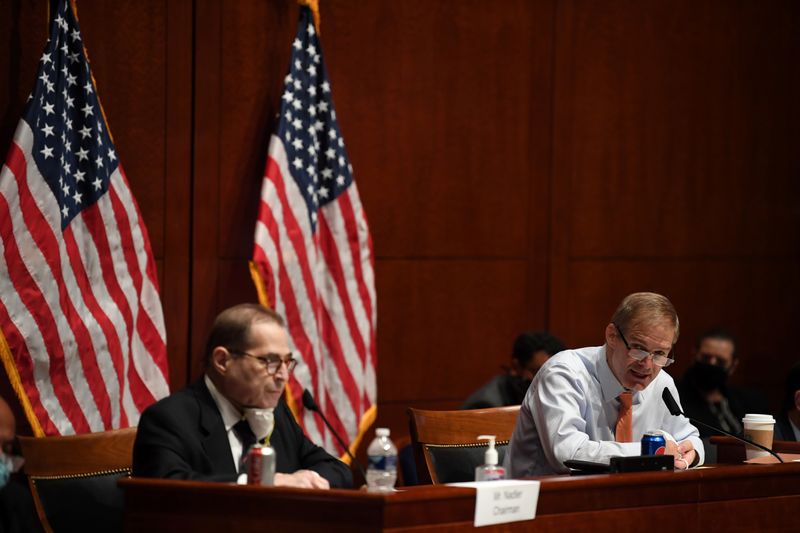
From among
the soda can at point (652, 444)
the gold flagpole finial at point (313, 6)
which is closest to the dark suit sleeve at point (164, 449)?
the soda can at point (652, 444)

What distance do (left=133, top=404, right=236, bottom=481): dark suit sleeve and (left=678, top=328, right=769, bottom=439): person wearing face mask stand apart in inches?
145

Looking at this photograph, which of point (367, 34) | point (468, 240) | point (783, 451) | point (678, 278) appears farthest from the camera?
point (678, 278)

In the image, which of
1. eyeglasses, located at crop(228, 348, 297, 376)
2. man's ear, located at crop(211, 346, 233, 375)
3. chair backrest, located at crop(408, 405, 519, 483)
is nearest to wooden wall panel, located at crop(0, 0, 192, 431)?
chair backrest, located at crop(408, 405, 519, 483)

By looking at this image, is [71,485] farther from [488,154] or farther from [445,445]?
[488,154]

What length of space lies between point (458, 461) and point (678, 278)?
3.83 m

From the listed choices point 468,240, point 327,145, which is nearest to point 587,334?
point 468,240

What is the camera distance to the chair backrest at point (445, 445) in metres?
4.31

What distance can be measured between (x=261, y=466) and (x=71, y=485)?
920 millimetres

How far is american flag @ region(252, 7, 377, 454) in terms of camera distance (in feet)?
19.7

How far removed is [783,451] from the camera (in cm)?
432

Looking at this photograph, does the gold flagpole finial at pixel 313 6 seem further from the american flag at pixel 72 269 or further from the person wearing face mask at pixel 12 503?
the person wearing face mask at pixel 12 503

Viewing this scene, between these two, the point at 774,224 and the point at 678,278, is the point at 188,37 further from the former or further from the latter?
the point at 774,224

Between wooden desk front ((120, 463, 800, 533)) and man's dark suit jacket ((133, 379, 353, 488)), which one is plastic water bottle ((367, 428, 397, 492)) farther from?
man's dark suit jacket ((133, 379, 353, 488))

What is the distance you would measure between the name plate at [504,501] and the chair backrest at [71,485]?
3.82 ft
